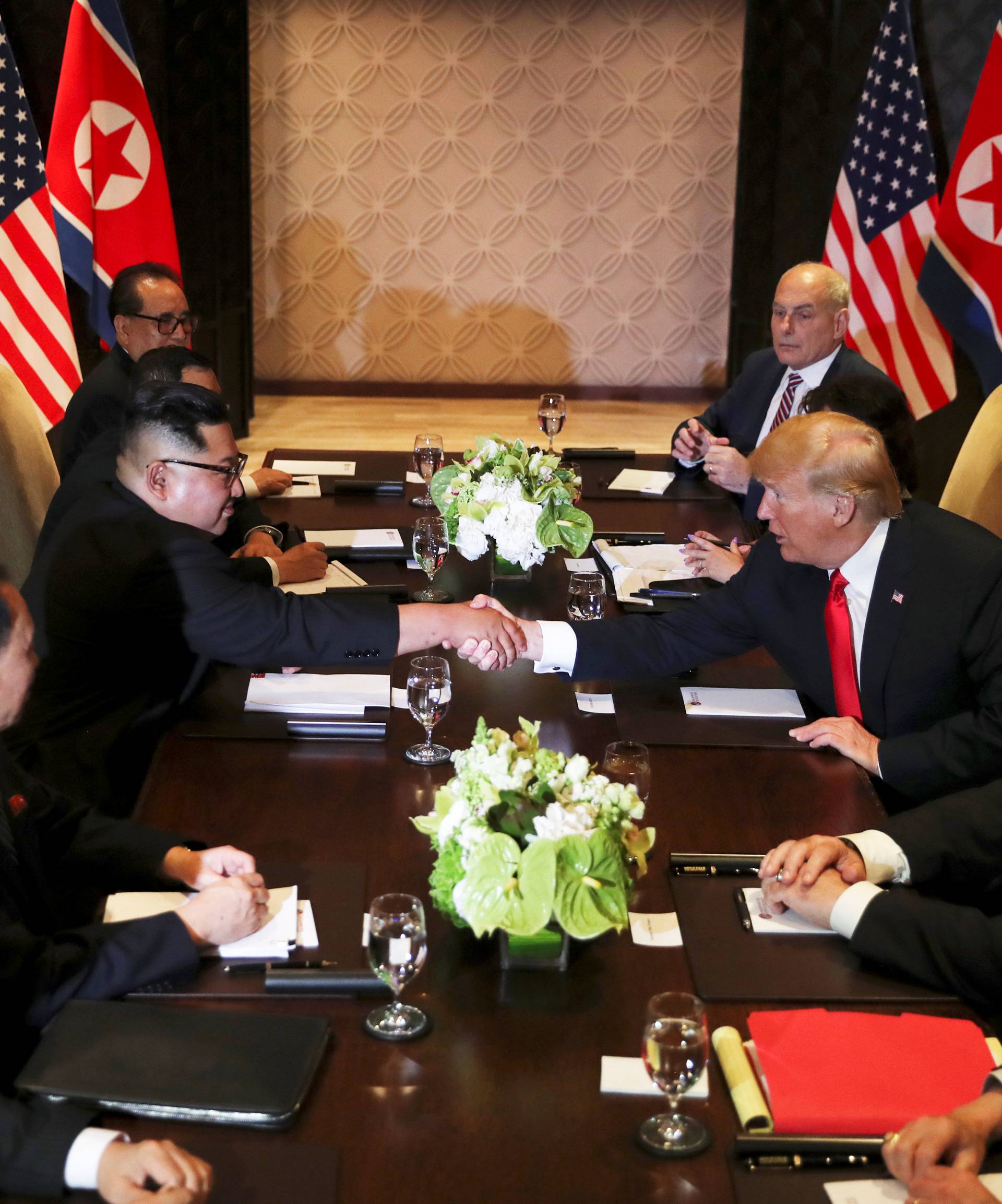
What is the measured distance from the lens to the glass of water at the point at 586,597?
2992 mm

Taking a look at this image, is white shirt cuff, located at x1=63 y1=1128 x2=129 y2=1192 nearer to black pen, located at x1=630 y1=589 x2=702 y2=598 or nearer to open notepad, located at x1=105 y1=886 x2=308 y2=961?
open notepad, located at x1=105 y1=886 x2=308 y2=961

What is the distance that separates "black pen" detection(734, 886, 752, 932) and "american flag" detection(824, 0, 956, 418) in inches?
170

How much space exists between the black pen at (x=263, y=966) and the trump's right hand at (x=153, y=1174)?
36 centimetres

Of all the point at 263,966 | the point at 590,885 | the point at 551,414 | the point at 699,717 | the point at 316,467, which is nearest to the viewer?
the point at 590,885

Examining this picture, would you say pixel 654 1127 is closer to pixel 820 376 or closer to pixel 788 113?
pixel 820 376

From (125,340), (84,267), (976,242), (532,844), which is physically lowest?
(532,844)

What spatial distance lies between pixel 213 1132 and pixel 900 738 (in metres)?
1.53

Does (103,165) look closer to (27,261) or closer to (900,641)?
(27,261)

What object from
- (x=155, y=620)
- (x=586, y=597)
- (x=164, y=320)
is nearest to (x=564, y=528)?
(x=586, y=597)

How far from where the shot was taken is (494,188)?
8414 mm

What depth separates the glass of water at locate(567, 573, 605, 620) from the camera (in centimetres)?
299

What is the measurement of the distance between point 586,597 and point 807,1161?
64.3 inches

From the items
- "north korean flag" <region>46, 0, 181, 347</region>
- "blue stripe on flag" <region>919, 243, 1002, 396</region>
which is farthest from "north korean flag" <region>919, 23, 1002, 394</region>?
"north korean flag" <region>46, 0, 181, 347</region>

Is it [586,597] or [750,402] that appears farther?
[750,402]
